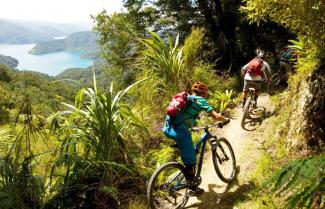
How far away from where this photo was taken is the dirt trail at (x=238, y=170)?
590 centimetres

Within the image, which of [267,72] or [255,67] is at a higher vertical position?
[255,67]

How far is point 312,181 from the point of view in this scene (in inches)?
72.4

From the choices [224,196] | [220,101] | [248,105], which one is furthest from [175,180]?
[220,101]

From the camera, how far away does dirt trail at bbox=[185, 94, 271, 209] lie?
590 centimetres

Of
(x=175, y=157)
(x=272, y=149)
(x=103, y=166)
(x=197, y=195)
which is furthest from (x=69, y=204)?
(x=272, y=149)

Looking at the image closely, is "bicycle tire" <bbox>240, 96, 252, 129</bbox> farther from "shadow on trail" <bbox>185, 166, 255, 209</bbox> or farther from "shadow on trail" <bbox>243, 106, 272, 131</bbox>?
"shadow on trail" <bbox>185, 166, 255, 209</bbox>

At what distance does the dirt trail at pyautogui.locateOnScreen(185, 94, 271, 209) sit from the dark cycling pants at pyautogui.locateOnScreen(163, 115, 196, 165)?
2.81 ft

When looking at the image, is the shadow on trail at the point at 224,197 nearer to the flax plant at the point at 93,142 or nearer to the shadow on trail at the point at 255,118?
the flax plant at the point at 93,142

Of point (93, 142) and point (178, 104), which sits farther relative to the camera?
point (93, 142)

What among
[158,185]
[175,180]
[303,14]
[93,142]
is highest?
[303,14]

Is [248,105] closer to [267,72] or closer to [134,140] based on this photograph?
[267,72]

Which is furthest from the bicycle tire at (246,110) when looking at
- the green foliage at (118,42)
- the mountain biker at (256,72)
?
the green foliage at (118,42)

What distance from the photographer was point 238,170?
6.84 m

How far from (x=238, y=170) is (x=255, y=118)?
2603 mm
